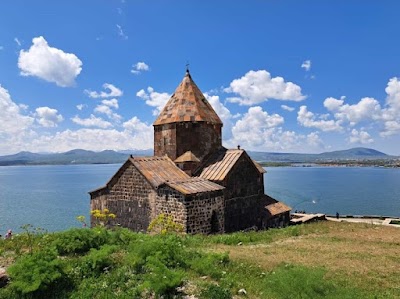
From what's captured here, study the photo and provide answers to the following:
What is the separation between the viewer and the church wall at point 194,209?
15.8m

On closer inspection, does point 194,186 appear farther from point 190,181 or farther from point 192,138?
point 192,138

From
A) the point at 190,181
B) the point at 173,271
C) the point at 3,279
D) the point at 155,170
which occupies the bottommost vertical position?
the point at 3,279

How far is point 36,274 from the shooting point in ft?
25.0

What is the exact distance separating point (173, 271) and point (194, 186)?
29.6 feet

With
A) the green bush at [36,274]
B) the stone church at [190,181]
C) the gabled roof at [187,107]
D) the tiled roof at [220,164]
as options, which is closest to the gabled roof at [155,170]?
the stone church at [190,181]

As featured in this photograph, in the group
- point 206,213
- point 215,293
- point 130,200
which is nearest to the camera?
point 215,293

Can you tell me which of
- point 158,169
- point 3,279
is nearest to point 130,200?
point 158,169

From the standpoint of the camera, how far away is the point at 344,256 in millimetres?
12383

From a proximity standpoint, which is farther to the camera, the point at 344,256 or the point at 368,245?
the point at 368,245

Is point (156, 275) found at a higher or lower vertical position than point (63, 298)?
higher

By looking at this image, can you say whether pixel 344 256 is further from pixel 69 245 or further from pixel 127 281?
pixel 69 245

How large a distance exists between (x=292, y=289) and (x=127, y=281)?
3.93 m

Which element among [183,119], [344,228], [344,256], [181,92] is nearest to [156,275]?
[344,256]

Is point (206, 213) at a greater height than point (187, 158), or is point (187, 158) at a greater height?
point (187, 158)
